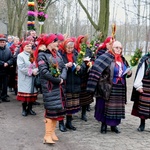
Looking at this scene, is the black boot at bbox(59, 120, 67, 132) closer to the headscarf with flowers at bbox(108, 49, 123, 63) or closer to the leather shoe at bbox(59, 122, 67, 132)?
the leather shoe at bbox(59, 122, 67, 132)

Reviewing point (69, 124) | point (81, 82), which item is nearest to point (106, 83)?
point (81, 82)

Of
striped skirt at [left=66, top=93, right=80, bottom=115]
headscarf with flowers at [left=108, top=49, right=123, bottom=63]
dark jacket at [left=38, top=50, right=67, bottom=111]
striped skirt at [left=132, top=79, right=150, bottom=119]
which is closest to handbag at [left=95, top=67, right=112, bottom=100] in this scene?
headscarf with flowers at [left=108, top=49, right=123, bottom=63]

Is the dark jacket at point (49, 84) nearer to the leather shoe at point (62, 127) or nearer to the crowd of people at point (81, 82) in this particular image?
the crowd of people at point (81, 82)

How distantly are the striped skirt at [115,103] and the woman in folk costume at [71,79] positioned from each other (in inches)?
28.6

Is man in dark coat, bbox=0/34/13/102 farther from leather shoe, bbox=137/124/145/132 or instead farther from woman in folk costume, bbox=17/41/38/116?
leather shoe, bbox=137/124/145/132

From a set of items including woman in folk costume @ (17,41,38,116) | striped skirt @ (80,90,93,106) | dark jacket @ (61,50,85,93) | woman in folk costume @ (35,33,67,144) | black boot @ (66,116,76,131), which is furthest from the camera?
woman in folk costume @ (17,41,38,116)

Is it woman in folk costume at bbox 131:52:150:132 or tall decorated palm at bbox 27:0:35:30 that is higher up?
tall decorated palm at bbox 27:0:35:30

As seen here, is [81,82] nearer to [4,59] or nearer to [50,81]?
[50,81]

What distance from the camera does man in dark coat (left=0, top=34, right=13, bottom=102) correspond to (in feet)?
29.6

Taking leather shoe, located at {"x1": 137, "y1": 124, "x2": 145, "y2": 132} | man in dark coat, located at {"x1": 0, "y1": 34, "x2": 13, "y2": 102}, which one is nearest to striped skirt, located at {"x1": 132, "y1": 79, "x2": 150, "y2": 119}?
leather shoe, located at {"x1": 137, "y1": 124, "x2": 145, "y2": 132}

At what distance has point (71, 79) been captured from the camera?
6.33 m

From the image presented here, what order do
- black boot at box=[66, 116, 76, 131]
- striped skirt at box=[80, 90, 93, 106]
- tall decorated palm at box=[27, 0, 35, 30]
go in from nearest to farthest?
black boot at box=[66, 116, 76, 131] < striped skirt at box=[80, 90, 93, 106] < tall decorated palm at box=[27, 0, 35, 30]

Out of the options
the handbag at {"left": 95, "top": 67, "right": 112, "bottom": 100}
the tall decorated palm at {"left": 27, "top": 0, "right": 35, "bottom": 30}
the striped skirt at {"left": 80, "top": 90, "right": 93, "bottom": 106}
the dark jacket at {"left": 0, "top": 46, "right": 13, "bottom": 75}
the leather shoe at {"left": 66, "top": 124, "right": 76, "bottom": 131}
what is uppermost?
A: the tall decorated palm at {"left": 27, "top": 0, "right": 35, "bottom": 30}

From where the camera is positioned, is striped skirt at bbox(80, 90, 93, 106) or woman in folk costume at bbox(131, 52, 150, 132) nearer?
woman in folk costume at bbox(131, 52, 150, 132)
